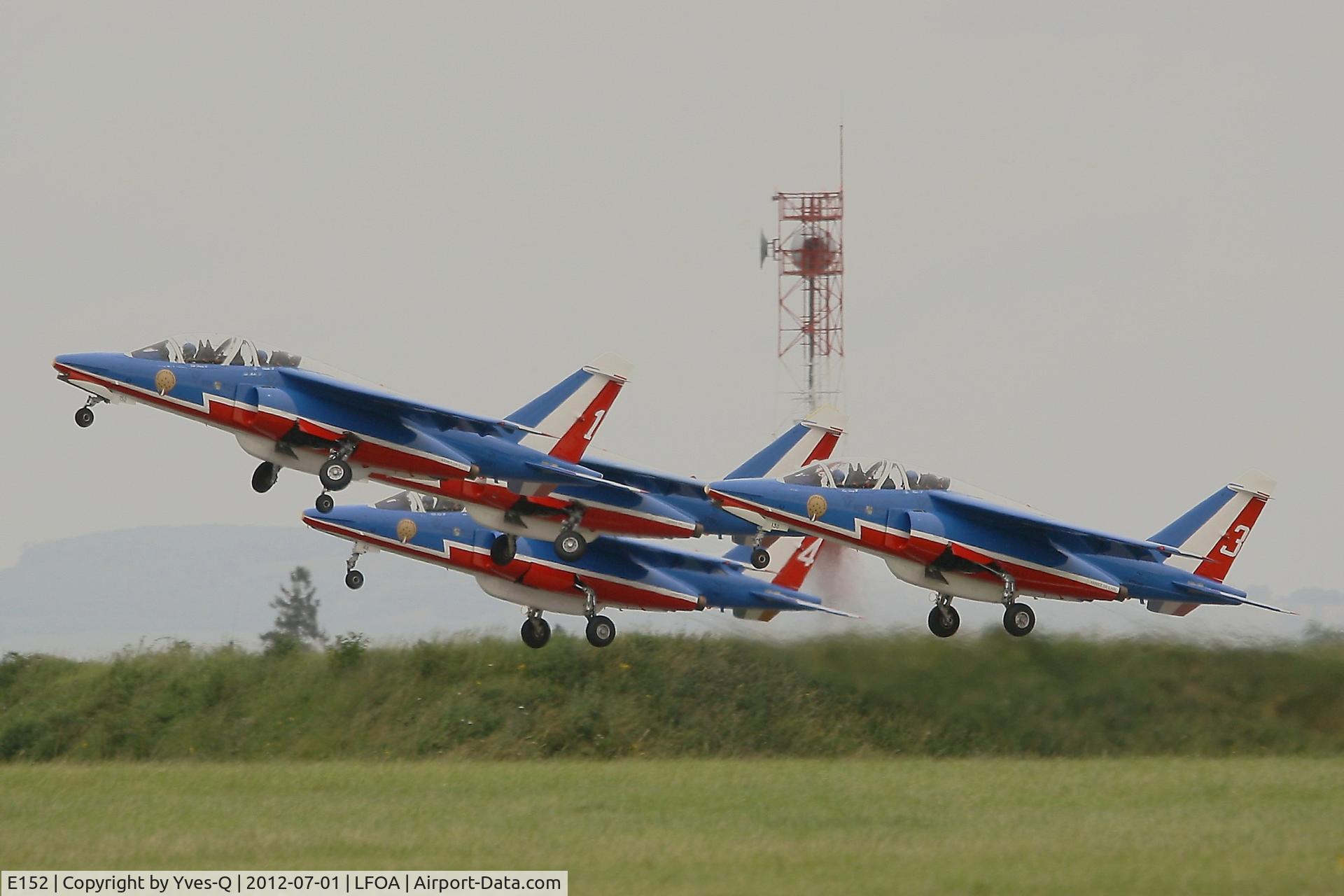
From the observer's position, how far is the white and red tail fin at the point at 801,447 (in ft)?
132

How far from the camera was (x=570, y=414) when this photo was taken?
37.1 m

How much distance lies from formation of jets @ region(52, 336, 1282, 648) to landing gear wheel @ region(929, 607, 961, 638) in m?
0.04

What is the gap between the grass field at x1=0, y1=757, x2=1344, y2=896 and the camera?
2111 centimetres

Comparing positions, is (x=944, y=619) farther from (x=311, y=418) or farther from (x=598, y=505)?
(x=311, y=418)

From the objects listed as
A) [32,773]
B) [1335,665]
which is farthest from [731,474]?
[32,773]

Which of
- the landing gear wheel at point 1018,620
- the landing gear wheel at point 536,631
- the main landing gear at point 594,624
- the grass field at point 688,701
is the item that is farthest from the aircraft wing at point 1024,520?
the landing gear wheel at point 536,631

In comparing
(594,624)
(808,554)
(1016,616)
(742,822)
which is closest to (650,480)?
(594,624)

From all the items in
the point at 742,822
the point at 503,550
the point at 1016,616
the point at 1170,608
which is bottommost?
the point at 742,822

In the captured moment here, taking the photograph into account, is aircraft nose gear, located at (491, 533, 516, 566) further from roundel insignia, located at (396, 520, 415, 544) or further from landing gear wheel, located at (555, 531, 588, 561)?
landing gear wheel, located at (555, 531, 588, 561)

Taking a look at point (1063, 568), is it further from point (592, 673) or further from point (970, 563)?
point (592, 673)

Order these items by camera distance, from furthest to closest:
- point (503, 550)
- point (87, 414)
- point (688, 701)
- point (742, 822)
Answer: point (688, 701) < point (503, 550) < point (87, 414) < point (742, 822)

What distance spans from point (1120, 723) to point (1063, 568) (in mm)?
4101

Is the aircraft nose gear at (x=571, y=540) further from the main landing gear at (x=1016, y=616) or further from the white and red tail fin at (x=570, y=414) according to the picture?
the main landing gear at (x=1016, y=616)

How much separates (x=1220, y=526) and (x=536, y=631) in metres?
14.7
